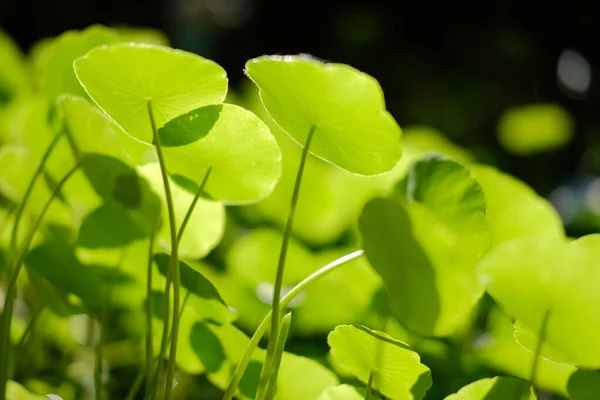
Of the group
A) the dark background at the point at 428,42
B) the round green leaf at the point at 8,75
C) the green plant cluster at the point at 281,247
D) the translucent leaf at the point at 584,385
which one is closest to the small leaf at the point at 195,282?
the green plant cluster at the point at 281,247

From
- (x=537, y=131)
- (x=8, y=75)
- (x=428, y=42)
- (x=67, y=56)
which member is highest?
(x=67, y=56)

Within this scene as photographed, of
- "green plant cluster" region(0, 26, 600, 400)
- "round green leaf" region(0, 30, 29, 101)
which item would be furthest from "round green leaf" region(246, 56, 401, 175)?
"round green leaf" region(0, 30, 29, 101)

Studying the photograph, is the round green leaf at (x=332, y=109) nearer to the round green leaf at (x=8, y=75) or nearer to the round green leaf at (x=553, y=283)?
the round green leaf at (x=553, y=283)

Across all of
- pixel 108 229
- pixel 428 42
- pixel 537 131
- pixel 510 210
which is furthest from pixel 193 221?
pixel 428 42

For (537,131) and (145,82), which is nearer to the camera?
(145,82)

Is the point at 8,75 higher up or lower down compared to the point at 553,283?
lower down

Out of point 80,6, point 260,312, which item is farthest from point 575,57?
point 260,312

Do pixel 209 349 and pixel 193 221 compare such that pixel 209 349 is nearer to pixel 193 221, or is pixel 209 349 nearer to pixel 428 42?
pixel 193 221
